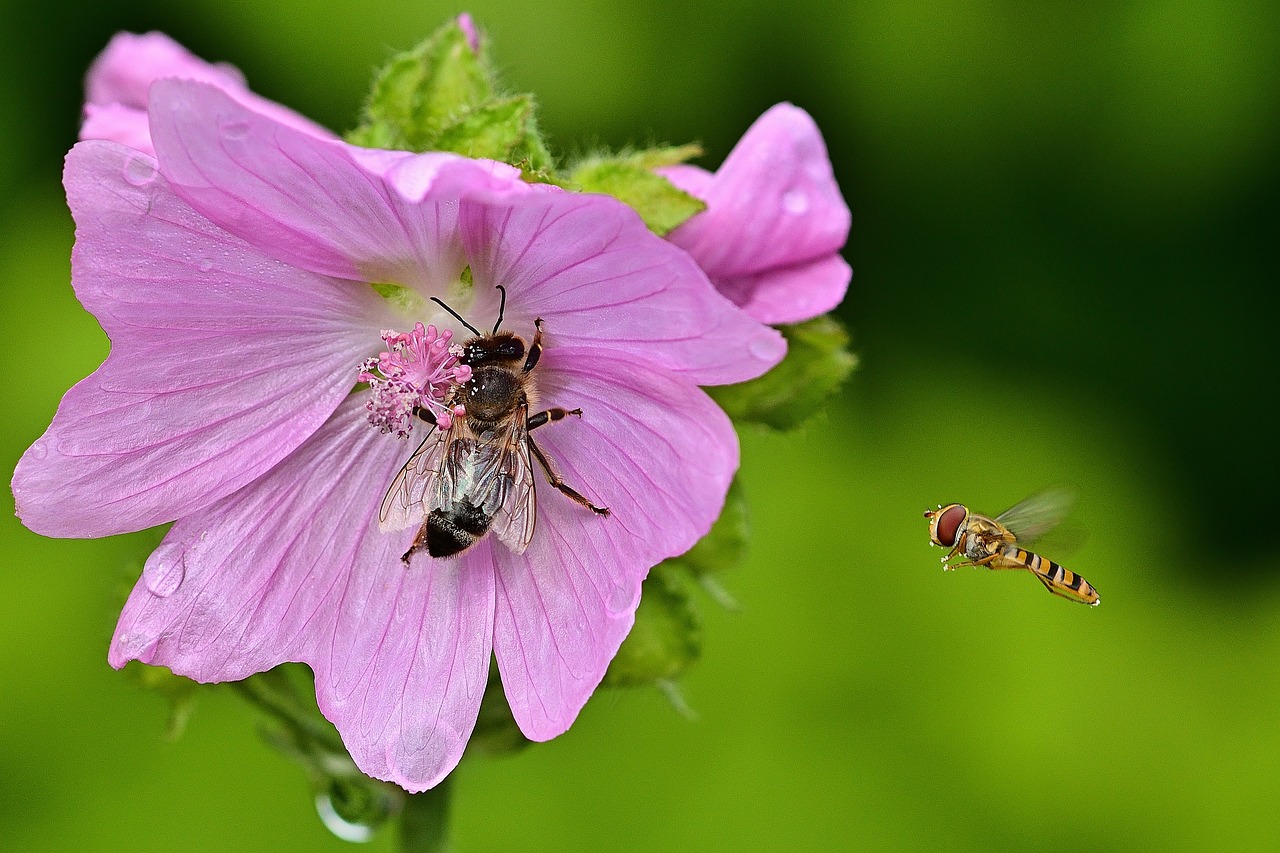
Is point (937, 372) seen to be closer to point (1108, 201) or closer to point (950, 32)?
point (1108, 201)

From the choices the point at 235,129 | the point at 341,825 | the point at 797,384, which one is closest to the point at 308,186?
the point at 235,129

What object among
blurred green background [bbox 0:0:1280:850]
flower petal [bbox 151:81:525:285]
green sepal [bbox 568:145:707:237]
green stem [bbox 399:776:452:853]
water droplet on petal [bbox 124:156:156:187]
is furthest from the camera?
blurred green background [bbox 0:0:1280:850]

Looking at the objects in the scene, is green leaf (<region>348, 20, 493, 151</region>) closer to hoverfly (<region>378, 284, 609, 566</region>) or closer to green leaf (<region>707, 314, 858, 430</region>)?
hoverfly (<region>378, 284, 609, 566</region>)

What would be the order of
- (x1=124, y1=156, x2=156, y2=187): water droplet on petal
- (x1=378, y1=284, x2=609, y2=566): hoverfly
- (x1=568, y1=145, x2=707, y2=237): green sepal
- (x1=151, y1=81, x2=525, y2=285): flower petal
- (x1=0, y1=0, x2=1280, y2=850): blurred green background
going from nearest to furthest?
(x1=151, y1=81, x2=525, y2=285): flower petal < (x1=124, y1=156, x2=156, y2=187): water droplet on petal < (x1=568, y1=145, x2=707, y2=237): green sepal < (x1=378, y1=284, x2=609, y2=566): hoverfly < (x1=0, y1=0, x2=1280, y2=850): blurred green background

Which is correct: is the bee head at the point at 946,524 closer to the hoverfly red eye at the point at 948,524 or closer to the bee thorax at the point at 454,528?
the hoverfly red eye at the point at 948,524

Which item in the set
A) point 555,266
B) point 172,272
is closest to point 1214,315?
point 555,266

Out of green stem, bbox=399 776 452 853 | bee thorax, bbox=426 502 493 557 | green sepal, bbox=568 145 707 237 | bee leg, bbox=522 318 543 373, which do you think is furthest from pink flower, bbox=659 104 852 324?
green stem, bbox=399 776 452 853

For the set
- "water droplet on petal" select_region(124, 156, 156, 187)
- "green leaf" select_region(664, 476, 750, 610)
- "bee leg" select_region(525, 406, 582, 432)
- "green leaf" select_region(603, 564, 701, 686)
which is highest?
"water droplet on petal" select_region(124, 156, 156, 187)
